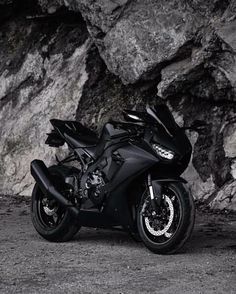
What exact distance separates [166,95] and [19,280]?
15.0 feet

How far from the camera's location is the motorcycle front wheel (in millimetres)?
6164

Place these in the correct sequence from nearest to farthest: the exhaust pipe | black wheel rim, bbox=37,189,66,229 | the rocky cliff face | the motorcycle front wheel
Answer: the motorcycle front wheel
the exhaust pipe
black wheel rim, bbox=37,189,66,229
the rocky cliff face

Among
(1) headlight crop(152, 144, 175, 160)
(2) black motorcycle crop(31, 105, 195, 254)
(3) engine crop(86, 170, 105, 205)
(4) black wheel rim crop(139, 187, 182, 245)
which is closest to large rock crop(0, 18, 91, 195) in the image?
(2) black motorcycle crop(31, 105, 195, 254)

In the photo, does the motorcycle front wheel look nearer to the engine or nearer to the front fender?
the front fender

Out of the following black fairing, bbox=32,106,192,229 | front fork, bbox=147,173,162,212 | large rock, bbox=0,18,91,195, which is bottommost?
front fork, bbox=147,173,162,212

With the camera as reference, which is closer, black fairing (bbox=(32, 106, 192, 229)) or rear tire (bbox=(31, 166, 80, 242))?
black fairing (bbox=(32, 106, 192, 229))

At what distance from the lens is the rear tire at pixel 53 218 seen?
23.1 ft

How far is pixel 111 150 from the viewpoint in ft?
22.6

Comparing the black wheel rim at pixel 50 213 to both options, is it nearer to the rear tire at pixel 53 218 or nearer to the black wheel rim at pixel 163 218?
A: the rear tire at pixel 53 218

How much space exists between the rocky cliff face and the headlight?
2.56 metres

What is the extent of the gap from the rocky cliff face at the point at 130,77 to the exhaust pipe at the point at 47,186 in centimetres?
241

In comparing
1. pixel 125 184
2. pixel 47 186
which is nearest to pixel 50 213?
pixel 47 186

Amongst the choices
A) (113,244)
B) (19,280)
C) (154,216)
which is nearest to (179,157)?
(154,216)

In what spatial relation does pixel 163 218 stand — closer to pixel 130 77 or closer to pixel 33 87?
pixel 130 77
